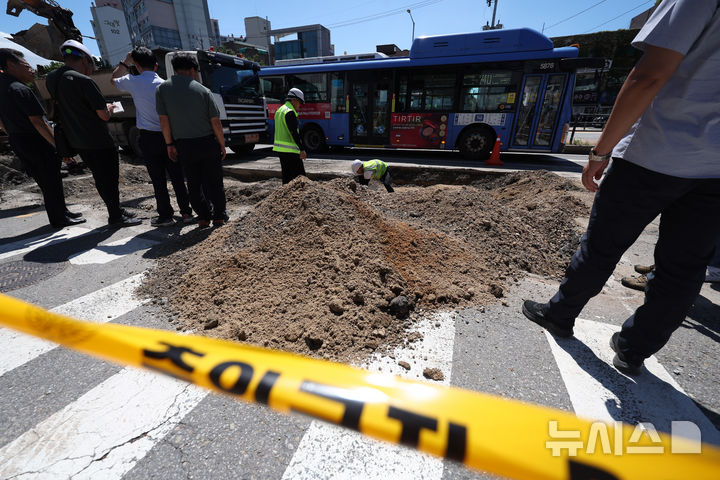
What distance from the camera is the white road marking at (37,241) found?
3891mm

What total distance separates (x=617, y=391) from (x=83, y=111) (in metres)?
6.23

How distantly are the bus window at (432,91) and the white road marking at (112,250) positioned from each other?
374 inches

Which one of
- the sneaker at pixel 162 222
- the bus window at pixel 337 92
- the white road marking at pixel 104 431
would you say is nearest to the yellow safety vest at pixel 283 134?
the sneaker at pixel 162 222

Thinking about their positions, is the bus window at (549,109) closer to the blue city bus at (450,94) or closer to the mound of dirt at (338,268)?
the blue city bus at (450,94)

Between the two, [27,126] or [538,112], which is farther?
[538,112]

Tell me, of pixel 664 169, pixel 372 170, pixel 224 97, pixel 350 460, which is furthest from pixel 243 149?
pixel 664 169

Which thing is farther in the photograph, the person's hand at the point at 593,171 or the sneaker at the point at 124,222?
the sneaker at the point at 124,222

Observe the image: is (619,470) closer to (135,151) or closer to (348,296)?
(348,296)

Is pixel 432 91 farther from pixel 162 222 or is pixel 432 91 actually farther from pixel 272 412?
pixel 272 412

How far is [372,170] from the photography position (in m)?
6.44

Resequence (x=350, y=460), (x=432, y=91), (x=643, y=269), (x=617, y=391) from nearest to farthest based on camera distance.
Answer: (x=350, y=460), (x=617, y=391), (x=643, y=269), (x=432, y=91)

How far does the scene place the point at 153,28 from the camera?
52031 mm

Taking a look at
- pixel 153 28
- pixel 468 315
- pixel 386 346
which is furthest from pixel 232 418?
pixel 153 28

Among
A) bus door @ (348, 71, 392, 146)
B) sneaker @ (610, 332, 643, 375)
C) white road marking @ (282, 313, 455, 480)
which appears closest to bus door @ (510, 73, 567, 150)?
bus door @ (348, 71, 392, 146)
